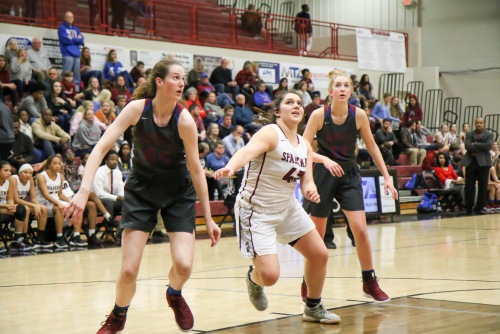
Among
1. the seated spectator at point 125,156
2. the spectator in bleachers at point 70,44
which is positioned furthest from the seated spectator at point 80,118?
the spectator in bleachers at point 70,44

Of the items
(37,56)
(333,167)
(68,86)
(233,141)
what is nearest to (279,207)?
(333,167)

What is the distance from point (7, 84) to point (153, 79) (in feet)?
33.1

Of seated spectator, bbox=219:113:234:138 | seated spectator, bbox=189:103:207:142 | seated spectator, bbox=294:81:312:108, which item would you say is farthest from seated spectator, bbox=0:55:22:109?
seated spectator, bbox=294:81:312:108

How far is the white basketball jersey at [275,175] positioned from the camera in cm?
572

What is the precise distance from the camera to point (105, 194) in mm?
12406

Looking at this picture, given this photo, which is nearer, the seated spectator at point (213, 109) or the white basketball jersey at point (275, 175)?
the white basketball jersey at point (275, 175)

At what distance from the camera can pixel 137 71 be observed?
17266 millimetres

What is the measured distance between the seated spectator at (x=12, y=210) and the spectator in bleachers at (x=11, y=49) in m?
4.78

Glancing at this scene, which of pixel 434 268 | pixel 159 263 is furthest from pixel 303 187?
pixel 159 263

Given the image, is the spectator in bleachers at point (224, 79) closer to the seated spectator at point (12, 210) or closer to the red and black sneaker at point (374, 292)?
the seated spectator at point (12, 210)

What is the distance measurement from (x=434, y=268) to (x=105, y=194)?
560 cm

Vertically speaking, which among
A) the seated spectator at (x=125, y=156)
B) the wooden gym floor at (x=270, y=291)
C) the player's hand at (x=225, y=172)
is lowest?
the wooden gym floor at (x=270, y=291)

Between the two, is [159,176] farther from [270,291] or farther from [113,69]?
[113,69]

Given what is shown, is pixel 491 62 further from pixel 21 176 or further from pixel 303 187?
pixel 303 187
